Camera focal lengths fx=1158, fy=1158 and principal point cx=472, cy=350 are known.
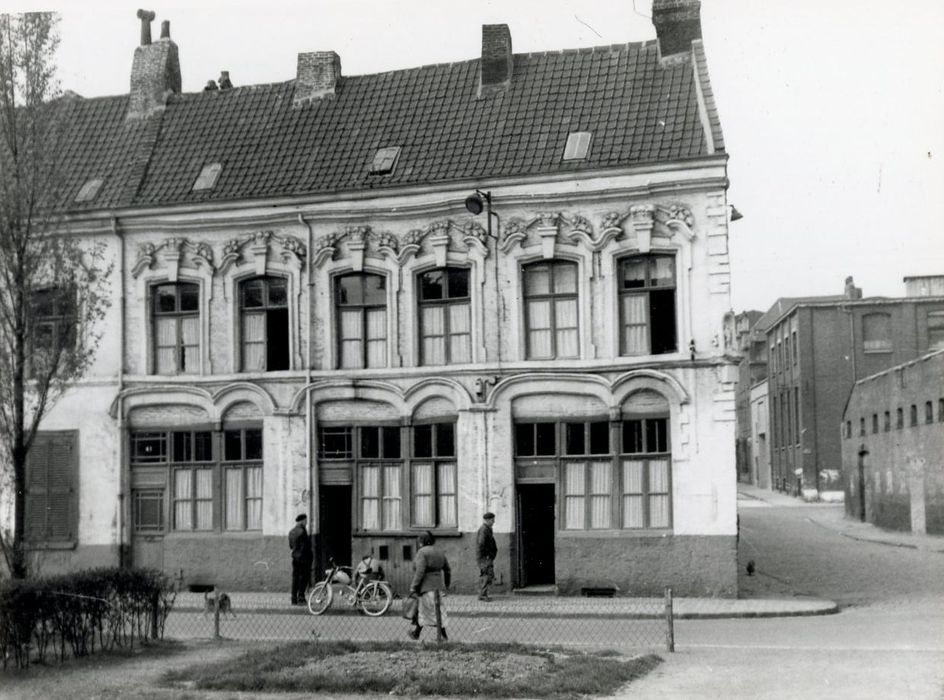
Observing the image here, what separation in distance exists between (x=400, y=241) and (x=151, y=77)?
831 centimetres

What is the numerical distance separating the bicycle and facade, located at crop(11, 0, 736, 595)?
261 centimetres

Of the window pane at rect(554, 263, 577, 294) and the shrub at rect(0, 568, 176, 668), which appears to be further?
the window pane at rect(554, 263, 577, 294)

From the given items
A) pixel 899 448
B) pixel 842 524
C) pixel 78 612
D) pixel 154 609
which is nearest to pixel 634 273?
pixel 154 609

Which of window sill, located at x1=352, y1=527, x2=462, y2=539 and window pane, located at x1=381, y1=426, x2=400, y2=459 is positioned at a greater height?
window pane, located at x1=381, y1=426, x2=400, y2=459

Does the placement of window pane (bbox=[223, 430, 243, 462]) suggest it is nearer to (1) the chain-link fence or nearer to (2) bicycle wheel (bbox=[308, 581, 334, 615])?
(1) the chain-link fence

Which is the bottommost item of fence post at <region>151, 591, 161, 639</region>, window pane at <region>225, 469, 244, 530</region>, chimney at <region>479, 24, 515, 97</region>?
fence post at <region>151, 591, 161, 639</region>

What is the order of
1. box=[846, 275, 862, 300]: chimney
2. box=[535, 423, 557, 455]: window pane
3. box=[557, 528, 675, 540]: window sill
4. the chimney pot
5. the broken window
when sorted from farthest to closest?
box=[846, 275, 862, 300]: chimney, the chimney pot, box=[535, 423, 557, 455]: window pane, the broken window, box=[557, 528, 675, 540]: window sill

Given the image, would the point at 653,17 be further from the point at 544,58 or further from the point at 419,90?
the point at 419,90

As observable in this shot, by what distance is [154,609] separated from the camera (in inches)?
594

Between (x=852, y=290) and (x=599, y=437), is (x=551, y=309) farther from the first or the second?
(x=852, y=290)

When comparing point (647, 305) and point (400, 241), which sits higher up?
point (400, 241)

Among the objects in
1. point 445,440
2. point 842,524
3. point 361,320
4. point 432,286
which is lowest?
point 842,524

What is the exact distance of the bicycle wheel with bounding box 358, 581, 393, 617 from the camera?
20.3 m

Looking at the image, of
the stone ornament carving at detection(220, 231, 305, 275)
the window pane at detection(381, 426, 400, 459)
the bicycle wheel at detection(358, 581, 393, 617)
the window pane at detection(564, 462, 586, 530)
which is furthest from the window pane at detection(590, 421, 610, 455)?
the stone ornament carving at detection(220, 231, 305, 275)
